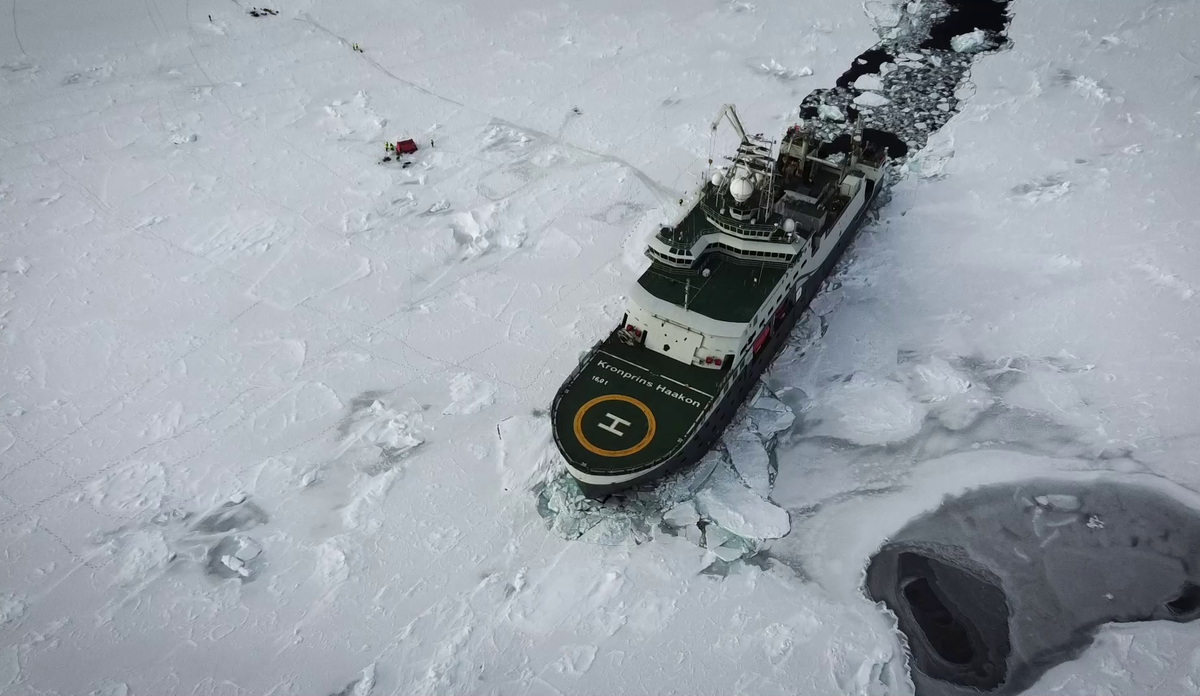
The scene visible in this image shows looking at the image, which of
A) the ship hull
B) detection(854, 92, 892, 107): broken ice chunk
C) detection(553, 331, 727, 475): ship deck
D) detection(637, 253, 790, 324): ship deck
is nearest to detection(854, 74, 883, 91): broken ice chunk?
detection(854, 92, 892, 107): broken ice chunk

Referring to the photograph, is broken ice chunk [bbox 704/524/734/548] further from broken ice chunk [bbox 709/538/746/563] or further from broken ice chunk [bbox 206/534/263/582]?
broken ice chunk [bbox 206/534/263/582]

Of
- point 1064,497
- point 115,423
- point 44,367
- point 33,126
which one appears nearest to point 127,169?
point 33,126

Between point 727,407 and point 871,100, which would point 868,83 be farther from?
point 727,407

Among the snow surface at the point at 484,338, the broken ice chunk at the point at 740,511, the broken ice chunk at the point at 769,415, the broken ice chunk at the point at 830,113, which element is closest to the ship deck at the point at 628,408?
→ the snow surface at the point at 484,338

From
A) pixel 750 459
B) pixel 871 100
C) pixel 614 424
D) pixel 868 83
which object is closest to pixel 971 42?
pixel 868 83

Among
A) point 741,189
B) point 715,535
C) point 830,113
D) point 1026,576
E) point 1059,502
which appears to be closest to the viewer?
point 1026,576

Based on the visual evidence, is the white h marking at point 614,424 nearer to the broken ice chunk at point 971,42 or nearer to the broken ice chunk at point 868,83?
the broken ice chunk at point 868,83
